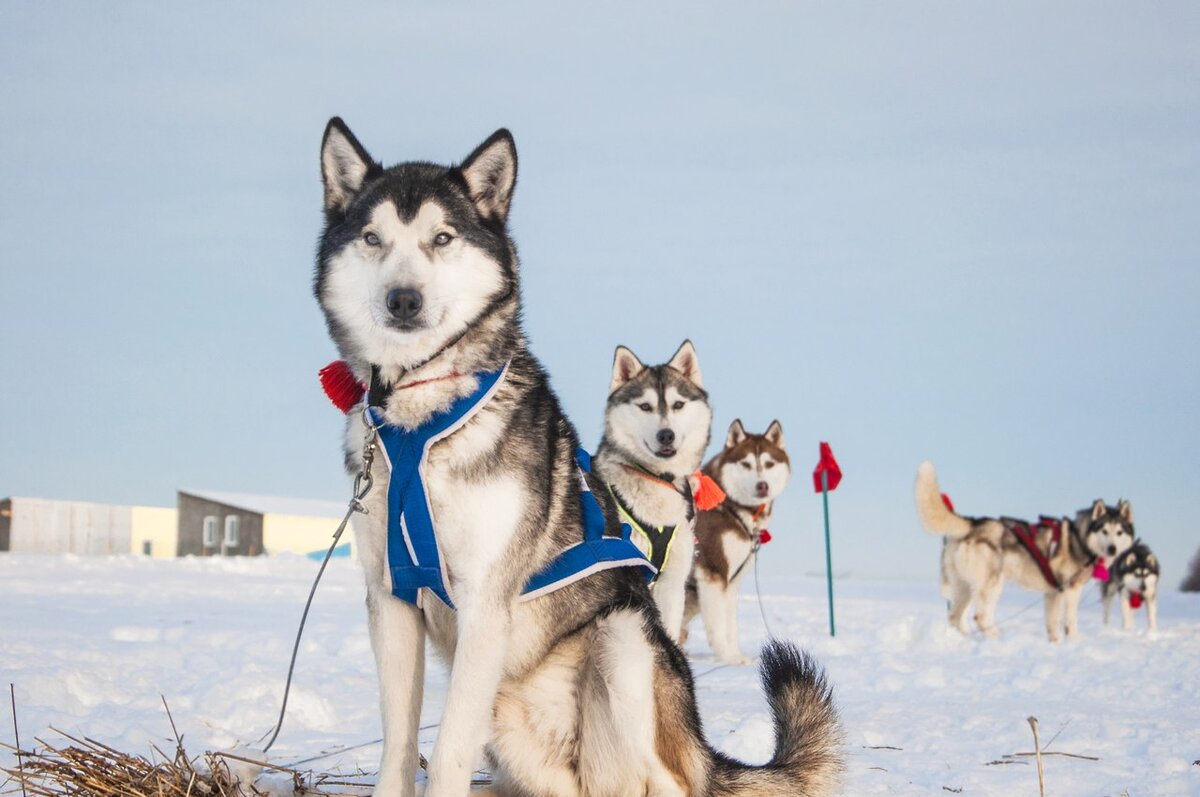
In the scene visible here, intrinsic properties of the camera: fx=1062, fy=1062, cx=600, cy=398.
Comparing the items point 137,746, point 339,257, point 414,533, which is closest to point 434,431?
point 414,533

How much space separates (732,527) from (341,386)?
6.34 meters

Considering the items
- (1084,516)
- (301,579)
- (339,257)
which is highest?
(339,257)

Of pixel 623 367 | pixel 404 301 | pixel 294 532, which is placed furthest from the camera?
pixel 294 532

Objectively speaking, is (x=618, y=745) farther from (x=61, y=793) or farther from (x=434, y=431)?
(x=61, y=793)

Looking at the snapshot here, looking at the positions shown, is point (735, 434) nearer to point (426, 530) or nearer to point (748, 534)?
point (748, 534)

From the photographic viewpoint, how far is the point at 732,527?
364 inches

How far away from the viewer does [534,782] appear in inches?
124

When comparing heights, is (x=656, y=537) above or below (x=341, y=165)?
below

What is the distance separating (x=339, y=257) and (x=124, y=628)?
6864 millimetres

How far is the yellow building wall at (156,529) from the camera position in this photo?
38.6 meters

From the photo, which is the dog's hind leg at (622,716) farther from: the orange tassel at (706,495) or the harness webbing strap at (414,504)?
the orange tassel at (706,495)

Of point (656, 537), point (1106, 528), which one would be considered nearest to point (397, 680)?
point (656, 537)

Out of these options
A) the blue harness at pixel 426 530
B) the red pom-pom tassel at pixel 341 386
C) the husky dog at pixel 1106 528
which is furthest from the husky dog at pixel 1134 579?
the red pom-pom tassel at pixel 341 386

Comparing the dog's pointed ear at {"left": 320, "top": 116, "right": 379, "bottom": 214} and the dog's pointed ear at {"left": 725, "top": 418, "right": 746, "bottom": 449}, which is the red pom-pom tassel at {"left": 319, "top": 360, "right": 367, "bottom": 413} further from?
the dog's pointed ear at {"left": 725, "top": 418, "right": 746, "bottom": 449}
